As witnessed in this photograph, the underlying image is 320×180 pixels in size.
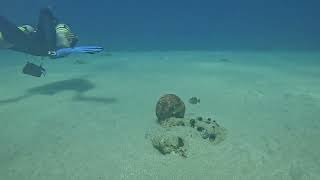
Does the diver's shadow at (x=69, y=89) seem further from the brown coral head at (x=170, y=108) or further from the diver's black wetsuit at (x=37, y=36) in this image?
the brown coral head at (x=170, y=108)

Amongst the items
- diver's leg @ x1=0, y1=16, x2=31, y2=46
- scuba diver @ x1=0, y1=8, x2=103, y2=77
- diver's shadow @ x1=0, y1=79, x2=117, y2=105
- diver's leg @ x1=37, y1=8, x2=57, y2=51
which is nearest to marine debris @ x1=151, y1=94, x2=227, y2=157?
diver's shadow @ x1=0, y1=79, x2=117, y2=105

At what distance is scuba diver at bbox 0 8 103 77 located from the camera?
9252 millimetres

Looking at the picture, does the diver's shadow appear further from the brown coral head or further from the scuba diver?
the brown coral head

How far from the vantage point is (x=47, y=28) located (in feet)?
30.8

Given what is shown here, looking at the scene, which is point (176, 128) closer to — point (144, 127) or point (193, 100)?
point (144, 127)

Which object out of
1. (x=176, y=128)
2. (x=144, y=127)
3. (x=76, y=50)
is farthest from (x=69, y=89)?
(x=176, y=128)

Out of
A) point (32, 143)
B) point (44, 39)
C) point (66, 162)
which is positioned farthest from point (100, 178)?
point (44, 39)

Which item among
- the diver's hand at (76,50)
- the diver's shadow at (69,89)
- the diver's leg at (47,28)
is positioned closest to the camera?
the diver's hand at (76,50)

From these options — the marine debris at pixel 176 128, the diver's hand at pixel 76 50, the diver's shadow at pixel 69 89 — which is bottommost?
the diver's shadow at pixel 69 89

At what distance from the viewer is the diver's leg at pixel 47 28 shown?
9289 millimetres

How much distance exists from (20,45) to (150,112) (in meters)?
3.98

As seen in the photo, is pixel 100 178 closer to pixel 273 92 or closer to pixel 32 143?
pixel 32 143

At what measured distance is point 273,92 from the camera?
423 inches

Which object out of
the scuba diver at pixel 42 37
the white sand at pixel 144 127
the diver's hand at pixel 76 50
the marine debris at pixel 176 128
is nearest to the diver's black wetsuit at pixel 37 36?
the scuba diver at pixel 42 37
